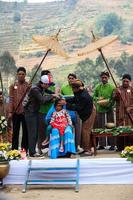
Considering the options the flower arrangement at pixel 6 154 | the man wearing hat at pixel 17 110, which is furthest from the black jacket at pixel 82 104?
the flower arrangement at pixel 6 154

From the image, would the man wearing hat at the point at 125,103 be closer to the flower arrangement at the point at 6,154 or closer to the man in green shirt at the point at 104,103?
the man in green shirt at the point at 104,103

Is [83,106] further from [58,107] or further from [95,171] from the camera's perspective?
[95,171]

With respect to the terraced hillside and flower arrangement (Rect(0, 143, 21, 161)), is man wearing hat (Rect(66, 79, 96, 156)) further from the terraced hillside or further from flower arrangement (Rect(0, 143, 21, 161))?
the terraced hillside

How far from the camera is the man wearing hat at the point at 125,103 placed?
8.95 metres

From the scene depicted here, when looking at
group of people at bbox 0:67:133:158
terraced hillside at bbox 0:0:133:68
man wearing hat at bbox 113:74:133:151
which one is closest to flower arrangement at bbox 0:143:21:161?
group of people at bbox 0:67:133:158

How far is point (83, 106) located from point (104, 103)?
99 centimetres

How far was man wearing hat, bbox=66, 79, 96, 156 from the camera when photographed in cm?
833

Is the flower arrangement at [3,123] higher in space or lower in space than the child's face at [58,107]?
lower

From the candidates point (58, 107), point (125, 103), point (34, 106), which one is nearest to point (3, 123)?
point (34, 106)

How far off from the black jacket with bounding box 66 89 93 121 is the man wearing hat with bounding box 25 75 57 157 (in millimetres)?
374

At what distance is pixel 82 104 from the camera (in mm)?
8336

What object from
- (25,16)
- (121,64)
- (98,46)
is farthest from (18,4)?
(98,46)

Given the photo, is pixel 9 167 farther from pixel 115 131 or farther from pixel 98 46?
pixel 98 46

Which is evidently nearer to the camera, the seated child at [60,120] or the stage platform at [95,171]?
the stage platform at [95,171]
